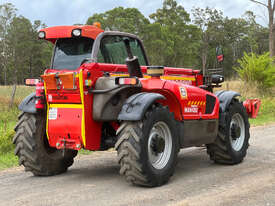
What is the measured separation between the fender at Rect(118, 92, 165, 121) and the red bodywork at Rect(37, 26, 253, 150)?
432 millimetres

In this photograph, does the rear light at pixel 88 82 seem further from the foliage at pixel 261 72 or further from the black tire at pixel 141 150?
the foliage at pixel 261 72

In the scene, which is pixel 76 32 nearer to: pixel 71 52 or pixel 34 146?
pixel 71 52

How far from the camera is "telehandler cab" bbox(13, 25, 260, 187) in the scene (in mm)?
5715

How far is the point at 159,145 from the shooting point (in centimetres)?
602

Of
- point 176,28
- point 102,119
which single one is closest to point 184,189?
point 102,119

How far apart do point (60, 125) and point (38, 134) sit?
66 cm

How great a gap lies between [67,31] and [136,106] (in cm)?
182

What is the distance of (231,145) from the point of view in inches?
297

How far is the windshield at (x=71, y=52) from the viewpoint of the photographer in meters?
6.47

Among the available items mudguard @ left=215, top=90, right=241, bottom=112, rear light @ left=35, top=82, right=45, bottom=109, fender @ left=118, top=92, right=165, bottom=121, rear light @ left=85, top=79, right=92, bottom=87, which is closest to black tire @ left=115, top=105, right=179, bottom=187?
fender @ left=118, top=92, right=165, bottom=121

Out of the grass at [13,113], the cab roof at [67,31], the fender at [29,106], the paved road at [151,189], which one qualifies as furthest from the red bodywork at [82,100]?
the grass at [13,113]

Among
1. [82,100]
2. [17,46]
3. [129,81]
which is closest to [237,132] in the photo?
[129,81]

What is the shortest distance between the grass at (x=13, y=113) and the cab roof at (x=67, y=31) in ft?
9.20

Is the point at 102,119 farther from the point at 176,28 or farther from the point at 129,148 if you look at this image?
the point at 176,28
